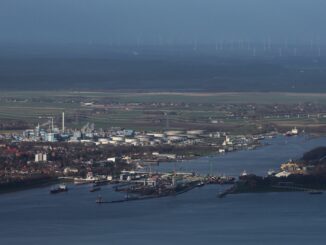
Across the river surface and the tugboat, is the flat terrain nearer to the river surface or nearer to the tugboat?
the tugboat

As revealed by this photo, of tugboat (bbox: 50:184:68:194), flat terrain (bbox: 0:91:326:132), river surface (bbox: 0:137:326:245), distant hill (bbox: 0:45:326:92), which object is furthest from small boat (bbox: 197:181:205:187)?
distant hill (bbox: 0:45:326:92)

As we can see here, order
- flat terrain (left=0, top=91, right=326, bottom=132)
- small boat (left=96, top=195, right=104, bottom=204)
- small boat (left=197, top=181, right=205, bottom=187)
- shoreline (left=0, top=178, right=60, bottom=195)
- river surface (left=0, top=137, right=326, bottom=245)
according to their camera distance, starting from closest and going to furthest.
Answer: river surface (left=0, top=137, right=326, bottom=245) → small boat (left=96, top=195, right=104, bottom=204) → shoreline (left=0, top=178, right=60, bottom=195) → small boat (left=197, top=181, right=205, bottom=187) → flat terrain (left=0, top=91, right=326, bottom=132)

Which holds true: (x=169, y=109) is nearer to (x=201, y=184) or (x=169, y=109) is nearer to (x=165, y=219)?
(x=201, y=184)

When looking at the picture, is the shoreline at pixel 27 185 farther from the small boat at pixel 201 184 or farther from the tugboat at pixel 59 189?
the small boat at pixel 201 184

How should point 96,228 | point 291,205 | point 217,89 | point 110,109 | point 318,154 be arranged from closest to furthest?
1. point 96,228
2. point 291,205
3. point 318,154
4. point 110,109
5. point 217,89

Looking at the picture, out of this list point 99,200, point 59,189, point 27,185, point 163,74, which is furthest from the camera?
point 163,74

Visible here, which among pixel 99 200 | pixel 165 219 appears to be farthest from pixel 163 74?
pixel 165 219

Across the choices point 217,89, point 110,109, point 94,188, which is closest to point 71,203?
point 94,188

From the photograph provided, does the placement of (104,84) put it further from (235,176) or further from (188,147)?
(235,176)
